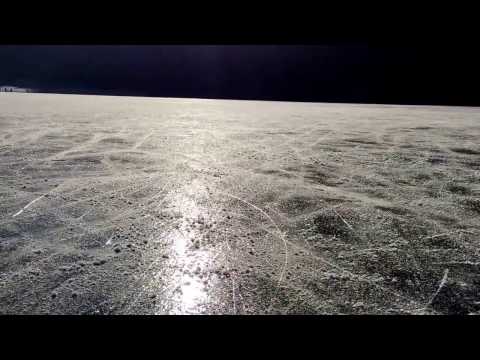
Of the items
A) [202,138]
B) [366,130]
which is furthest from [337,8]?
[366,130]

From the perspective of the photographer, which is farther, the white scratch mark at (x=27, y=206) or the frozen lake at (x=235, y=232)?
the white scratch mark at (x=27, y=206)

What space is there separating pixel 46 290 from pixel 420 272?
1650 millimetres

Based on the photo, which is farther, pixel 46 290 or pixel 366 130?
pixel 366 130

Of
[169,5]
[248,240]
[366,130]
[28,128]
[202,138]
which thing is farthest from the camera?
[366,130]

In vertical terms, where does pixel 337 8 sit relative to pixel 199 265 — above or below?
above

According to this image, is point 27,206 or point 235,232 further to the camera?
Answer: point 27,206

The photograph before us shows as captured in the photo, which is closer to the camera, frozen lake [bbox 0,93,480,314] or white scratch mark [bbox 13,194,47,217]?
frozen lake [bbox 0,93,480,314]

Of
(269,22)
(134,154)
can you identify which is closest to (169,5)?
(269,22)

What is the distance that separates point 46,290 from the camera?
123 cm

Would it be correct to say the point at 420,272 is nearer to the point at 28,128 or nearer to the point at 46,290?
the point at 46,290

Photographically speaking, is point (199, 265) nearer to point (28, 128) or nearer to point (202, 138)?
point (202, 138)
